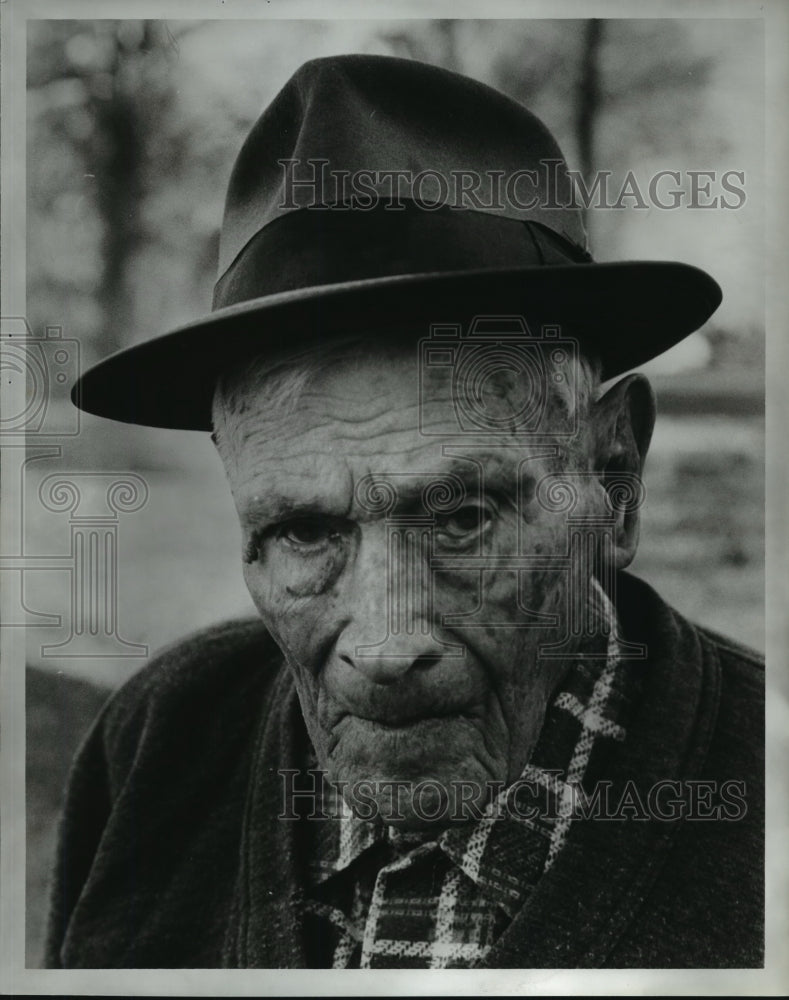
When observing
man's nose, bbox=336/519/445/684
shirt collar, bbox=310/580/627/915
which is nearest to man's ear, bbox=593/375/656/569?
shirt collar, bbox=310/580/627/915

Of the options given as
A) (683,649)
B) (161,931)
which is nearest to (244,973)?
(161,931)

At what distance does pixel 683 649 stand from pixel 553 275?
636 millimetres

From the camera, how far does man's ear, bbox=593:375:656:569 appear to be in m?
1.68

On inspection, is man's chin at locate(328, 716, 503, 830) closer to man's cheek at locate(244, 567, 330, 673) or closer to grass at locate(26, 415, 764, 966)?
man's cheek at locate(244, 567, 330, 673)

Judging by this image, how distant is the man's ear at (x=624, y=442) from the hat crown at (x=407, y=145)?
0.26 meters

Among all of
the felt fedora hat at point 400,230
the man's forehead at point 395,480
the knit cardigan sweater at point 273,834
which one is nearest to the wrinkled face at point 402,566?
the man's forehead at point 395,480

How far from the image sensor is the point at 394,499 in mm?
1568

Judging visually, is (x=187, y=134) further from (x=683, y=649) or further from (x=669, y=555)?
(x=683, y=649)

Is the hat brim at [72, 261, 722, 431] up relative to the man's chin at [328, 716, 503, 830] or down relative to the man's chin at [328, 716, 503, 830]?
up

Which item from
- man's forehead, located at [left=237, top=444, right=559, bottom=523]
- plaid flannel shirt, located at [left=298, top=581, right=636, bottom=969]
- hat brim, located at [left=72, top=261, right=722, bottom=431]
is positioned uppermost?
hat brim, located at [left=72, top=261, right=722, bottom=431]

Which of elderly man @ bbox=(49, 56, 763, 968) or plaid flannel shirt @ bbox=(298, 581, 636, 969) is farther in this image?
plaid flannel shirt @ bbox=(298, 581, 636, 969)

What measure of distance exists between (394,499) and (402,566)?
0.33ft

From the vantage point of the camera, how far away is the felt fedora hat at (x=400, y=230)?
1.53 meters

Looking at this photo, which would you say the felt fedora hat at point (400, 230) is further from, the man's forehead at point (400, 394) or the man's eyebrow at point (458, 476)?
the man's eyebrow at point (458, 476)
